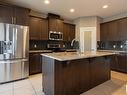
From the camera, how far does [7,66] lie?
3383 millimetres

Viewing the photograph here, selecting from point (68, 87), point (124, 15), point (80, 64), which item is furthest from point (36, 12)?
point (124, 15)

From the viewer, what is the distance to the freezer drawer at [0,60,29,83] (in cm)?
333

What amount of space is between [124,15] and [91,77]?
380cm

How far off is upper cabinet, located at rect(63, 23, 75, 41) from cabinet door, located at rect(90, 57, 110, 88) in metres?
2.98

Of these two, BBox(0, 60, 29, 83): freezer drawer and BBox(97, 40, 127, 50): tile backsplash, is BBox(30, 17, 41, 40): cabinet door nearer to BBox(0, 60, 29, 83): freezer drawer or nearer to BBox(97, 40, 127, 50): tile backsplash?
BBox(0, 60, 29, 83): freezer drawer

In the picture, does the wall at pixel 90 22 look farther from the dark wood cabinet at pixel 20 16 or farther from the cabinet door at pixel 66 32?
the dark wood cabinet at pixel 20 16

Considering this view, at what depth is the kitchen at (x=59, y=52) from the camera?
2439 mm

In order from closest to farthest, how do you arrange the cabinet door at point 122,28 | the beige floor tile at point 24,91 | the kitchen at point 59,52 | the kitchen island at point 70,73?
the kitchen island at point 70,73, the kitchen at point 59,52, the beige floor tile at point 24,91, the cabinet door at point 122,28

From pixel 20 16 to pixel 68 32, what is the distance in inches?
118

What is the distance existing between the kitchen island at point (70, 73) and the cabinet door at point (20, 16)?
1.93 meters

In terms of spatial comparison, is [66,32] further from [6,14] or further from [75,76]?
[75,76]

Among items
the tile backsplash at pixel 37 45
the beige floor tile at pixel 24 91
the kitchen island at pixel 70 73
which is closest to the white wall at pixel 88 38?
the tile backsplash at pixel 37 45

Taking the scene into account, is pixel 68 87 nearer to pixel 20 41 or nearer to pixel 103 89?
pixel 103 89

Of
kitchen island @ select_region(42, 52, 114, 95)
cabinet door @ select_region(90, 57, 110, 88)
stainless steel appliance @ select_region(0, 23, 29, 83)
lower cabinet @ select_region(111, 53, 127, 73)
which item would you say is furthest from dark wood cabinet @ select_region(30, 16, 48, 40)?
lower cabinet @ select_region(111, 53, 127, 73)
